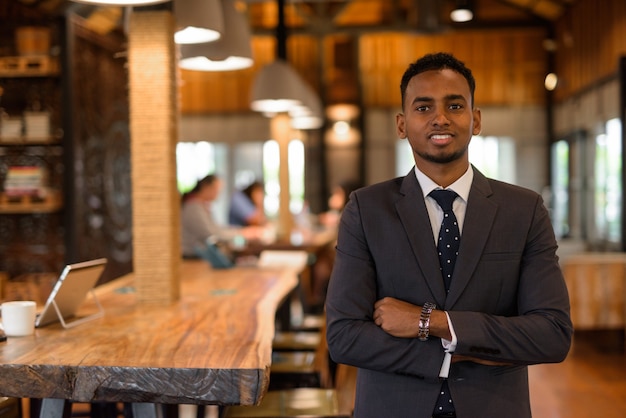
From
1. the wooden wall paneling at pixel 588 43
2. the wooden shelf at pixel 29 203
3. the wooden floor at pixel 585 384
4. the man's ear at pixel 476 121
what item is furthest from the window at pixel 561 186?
the man's ear at pixel 476 121

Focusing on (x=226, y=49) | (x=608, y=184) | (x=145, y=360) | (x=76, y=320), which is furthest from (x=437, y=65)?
(x=608, y=184)

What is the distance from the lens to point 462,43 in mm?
16562

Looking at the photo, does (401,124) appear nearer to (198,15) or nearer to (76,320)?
(76,320)

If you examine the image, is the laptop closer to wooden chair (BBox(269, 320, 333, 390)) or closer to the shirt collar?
wooden chair (BBox(269, 320, 333, 390))

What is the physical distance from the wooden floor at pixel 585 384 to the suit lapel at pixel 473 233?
13.0 feet

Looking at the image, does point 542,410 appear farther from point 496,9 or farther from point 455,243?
point 496,9

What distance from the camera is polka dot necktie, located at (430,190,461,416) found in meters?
2.07

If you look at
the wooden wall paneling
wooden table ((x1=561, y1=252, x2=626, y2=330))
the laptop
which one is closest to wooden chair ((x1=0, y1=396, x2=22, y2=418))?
the laptop

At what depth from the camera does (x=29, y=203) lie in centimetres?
826

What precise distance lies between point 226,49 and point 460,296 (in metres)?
3.19

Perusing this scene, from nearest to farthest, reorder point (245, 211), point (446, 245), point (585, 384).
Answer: point (446, 245) < point (585, 384) < point (245, 211)

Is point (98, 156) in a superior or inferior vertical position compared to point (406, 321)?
superior

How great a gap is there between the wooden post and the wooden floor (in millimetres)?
3078

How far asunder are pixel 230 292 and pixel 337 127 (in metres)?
12.4
